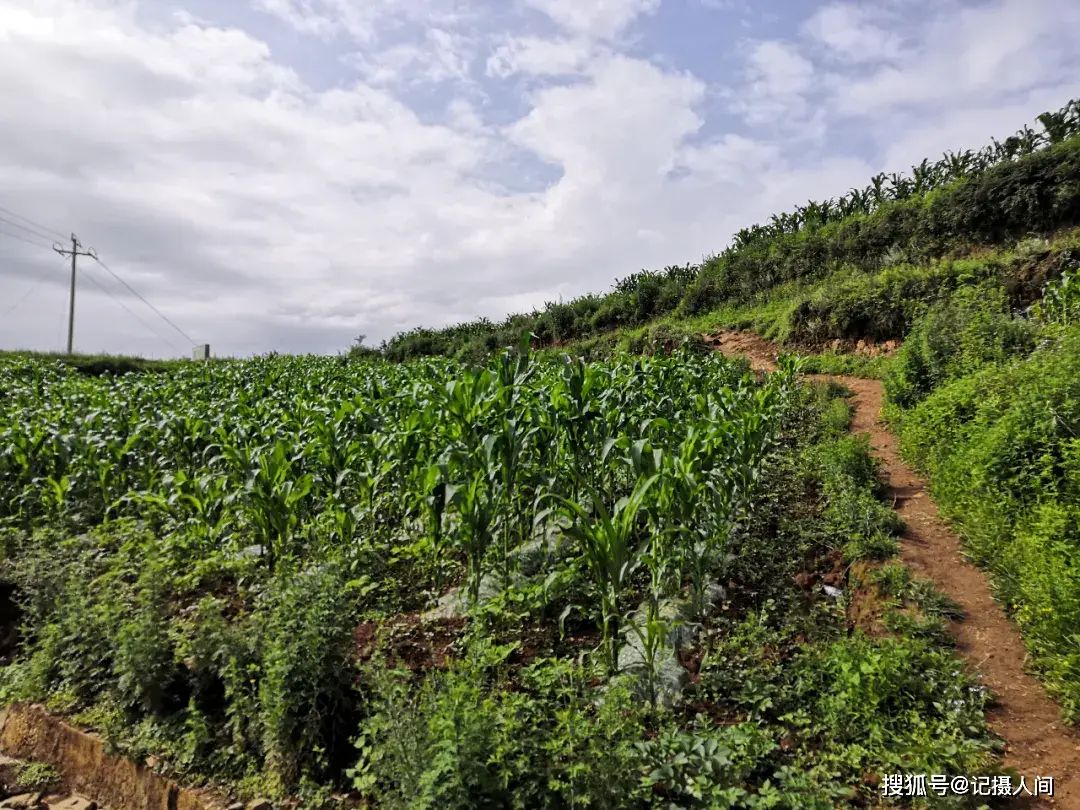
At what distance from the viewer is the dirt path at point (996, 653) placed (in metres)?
2.56

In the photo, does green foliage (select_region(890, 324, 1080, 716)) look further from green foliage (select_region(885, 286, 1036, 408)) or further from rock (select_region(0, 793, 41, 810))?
rock (select_region(0, 793, 41, 810))

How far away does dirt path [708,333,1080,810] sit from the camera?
2.56m

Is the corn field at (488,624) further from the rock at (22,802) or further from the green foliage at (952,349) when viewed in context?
the green foliage at (952,349)

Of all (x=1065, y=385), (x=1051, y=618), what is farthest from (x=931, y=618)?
(x=1065, y=385)

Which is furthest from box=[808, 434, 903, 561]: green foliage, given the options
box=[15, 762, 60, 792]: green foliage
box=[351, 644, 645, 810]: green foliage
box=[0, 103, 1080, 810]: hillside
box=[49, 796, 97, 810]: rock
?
box=[15, 762, 60, 792]: green foliage

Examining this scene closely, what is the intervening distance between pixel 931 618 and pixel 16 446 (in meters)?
8.75

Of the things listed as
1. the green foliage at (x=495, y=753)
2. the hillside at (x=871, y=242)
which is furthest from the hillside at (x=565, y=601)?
the hillside at (x=871, y=242)

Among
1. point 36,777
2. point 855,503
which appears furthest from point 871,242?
point 36,777

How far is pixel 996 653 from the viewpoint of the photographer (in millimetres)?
3299

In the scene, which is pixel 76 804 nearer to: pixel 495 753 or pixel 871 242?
pixel 495 753

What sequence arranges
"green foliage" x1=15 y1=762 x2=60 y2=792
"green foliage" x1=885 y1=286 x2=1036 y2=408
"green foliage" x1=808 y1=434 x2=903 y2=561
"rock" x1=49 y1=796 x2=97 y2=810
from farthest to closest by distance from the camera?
"green foliage" x1=885 y1=286 x2=1036 y2=408
"green foliage" x1=808 y1=434 x2=903 y2=561
"green foliage" x1=15 y1=762 x2=60 y2=792
"rock" x1=49 y1=796 x2=97 y2=810

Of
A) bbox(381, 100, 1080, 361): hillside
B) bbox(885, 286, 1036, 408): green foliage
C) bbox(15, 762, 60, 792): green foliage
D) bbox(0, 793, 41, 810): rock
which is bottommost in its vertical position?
bbox(0, 793, 41, 810): rock

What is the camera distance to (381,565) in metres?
4.58

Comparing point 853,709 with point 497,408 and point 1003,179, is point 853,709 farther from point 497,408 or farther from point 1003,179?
point 1003,179
